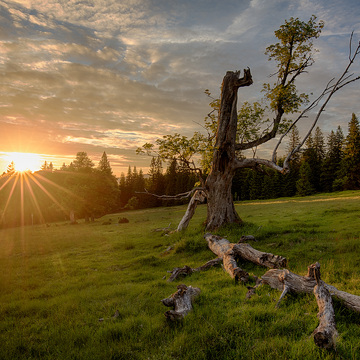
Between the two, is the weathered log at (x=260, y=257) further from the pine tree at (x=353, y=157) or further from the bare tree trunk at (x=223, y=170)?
the pine tree at (x=353, y=157)

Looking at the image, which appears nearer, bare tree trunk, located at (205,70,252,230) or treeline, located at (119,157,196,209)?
bare tree trunk, located at (205,70,252,230)

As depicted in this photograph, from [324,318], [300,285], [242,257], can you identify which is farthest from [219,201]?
[324,318]

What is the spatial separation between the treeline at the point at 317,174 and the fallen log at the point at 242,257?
61583 mm

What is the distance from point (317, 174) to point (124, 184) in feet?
225

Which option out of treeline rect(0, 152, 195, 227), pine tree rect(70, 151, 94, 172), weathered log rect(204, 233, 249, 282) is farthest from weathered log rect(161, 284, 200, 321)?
pine tree rect(70, 151, 94, 172)

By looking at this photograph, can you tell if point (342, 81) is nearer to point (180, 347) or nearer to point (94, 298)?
point (180, 347)

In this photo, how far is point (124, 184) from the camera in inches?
3720

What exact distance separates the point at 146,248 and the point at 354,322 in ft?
44.1

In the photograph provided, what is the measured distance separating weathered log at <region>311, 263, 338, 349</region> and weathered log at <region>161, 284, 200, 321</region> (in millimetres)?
2866

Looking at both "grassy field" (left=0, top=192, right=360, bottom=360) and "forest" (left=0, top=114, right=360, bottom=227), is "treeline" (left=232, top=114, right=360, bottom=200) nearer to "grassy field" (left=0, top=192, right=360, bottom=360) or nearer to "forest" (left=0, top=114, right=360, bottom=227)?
"forest" (left=0, top=114, right=360, bottom=227)

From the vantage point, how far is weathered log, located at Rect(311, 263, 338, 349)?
429 cm

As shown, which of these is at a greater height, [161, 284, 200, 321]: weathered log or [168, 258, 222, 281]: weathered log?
[161, 284, 200, 321]: weathered log

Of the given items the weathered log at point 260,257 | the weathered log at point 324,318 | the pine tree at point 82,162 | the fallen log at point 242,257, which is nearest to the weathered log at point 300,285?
the weathered log at point 324,318

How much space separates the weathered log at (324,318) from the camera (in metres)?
4.29
